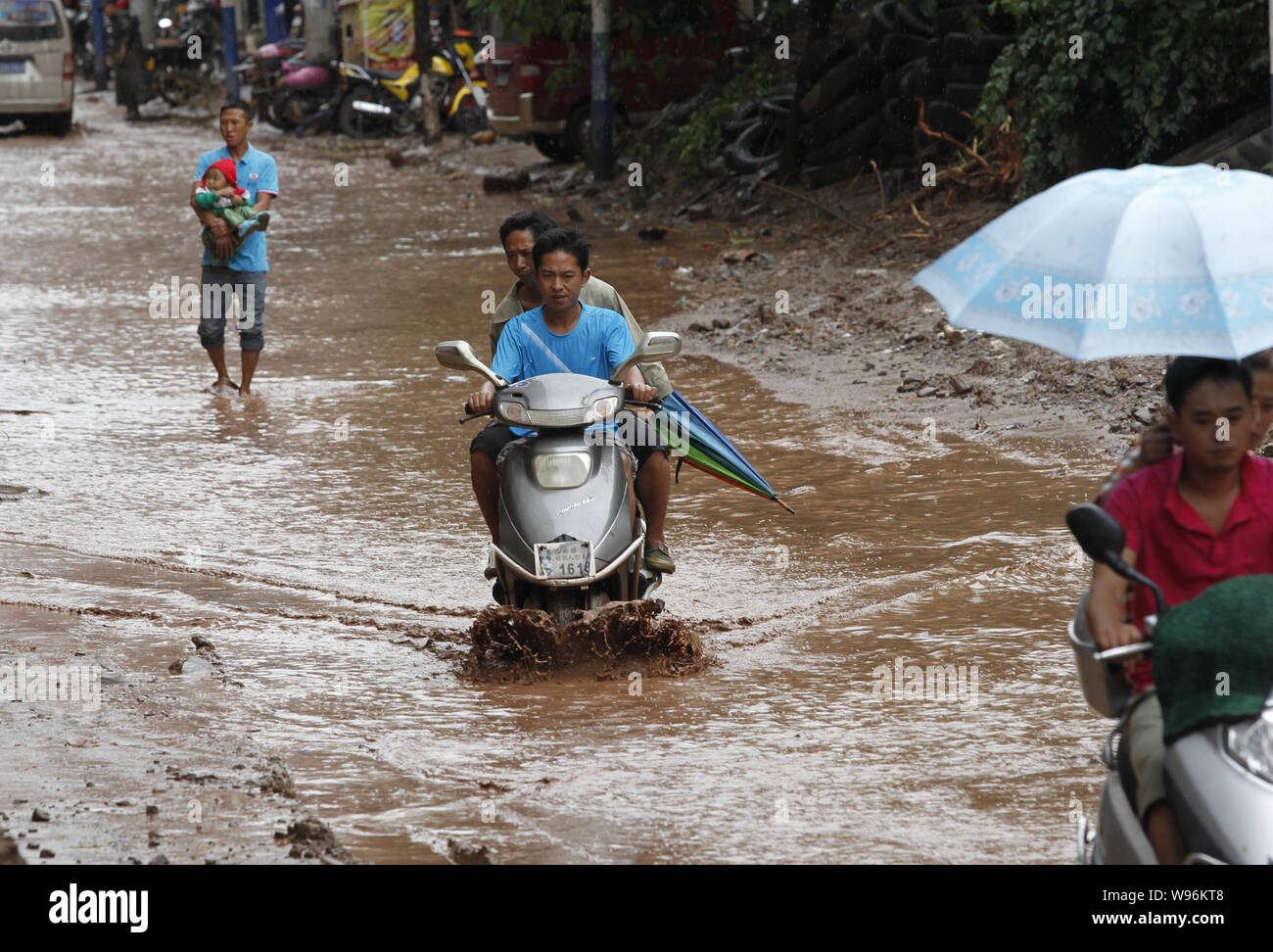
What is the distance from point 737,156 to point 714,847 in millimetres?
13662

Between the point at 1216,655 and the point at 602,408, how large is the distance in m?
2.77

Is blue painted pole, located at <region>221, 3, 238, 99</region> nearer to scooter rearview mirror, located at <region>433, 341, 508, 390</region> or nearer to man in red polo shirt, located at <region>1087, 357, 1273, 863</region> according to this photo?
scooter rearview mirror, located at <region>433, 341, 508, 390</region>

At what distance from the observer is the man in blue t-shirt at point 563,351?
5.55 metres

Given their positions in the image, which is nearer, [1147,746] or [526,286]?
[1147,746]

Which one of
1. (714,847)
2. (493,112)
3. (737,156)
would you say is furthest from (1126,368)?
(493,112)

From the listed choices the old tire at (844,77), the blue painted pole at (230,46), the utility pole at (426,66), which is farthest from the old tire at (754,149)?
the blue painted pole at (230,46)

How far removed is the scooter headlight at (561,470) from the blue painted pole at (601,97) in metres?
13.8

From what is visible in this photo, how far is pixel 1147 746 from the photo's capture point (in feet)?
9.77

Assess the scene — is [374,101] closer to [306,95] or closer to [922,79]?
[306,95]

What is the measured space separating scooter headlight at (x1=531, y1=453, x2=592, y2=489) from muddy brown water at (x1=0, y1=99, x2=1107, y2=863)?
0.65 metres

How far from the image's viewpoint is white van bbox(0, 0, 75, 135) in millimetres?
25359

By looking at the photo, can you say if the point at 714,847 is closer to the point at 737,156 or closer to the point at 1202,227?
the point at 1202,227

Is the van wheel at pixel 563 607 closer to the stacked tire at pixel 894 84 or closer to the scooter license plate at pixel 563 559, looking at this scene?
the scooter license plate at pixel 563 559

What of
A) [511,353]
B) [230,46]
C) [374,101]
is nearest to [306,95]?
[374,101]
